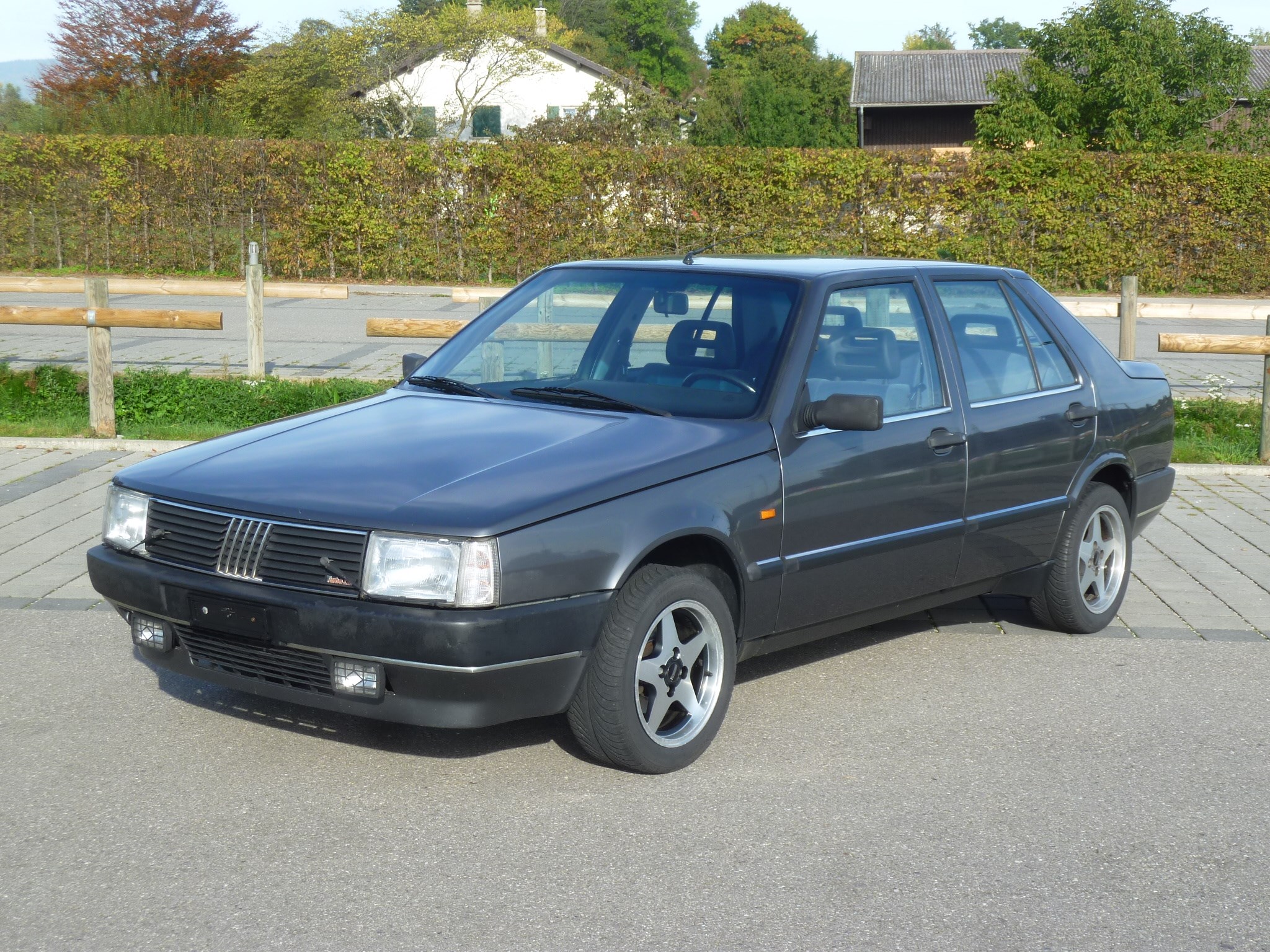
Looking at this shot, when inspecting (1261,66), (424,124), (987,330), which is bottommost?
(987,330)

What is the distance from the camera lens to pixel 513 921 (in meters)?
3.59

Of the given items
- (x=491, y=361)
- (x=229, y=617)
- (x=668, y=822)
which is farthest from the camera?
(x=491, y=361)

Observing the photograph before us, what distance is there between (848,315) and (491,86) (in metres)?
46.2

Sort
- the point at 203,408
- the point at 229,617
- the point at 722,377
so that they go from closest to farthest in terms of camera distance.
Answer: the point at 229,617, the point at 722,377, the point at 203,408

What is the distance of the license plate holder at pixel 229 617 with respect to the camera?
429 cm

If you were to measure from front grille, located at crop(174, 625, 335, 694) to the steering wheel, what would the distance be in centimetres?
169

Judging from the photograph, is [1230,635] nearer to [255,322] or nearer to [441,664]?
[441,664]

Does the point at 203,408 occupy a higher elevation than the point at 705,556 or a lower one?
lower

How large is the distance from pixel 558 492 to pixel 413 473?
486 millimetres

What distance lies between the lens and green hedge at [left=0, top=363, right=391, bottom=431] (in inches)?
428

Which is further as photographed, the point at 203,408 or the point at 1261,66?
the point at 1261,66

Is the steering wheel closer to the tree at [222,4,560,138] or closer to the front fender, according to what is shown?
the front fender

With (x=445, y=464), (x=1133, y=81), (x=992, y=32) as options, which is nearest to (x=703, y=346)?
(x=445, y=464)

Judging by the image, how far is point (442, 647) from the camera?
4.07 meters
